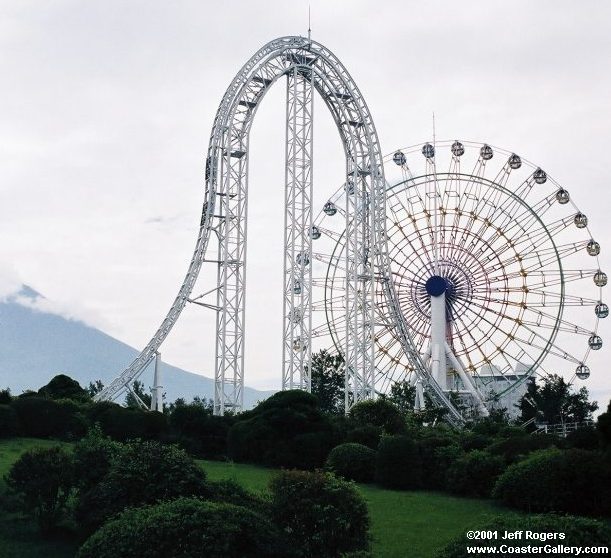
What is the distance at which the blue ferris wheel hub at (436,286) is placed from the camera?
169 feet

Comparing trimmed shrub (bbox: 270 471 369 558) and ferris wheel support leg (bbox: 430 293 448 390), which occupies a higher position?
ferris wheel support leg (bbox: 430 293 448 390)

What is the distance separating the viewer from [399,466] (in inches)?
998

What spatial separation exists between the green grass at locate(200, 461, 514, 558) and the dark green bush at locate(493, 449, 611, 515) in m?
0.64

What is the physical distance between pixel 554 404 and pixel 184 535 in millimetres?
45525

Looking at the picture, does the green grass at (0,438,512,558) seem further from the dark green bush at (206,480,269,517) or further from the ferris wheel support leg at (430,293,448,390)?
the ferris wheel support leg at (430,293,448,390)

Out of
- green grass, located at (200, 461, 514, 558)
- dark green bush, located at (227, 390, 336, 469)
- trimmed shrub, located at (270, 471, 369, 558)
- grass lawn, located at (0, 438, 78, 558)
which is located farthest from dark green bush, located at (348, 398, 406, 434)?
trimmed shrub, located at (270, 471, 369, 558)

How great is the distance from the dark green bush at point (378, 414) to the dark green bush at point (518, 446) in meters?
6.41

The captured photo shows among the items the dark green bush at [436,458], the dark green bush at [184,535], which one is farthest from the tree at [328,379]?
the dark green bush at [184,535]

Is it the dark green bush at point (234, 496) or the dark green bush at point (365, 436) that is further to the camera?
the dark green bush at point (365, 436)

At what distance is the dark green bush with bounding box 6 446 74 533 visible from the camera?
61.7 ft

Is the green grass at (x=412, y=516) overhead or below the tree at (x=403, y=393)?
below

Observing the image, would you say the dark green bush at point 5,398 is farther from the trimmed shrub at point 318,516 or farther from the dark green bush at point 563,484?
the dark green bush at point 563,484

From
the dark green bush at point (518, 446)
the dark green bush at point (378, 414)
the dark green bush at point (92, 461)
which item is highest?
the dark green bush at point (378, 414)

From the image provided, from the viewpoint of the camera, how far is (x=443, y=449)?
26500mm
